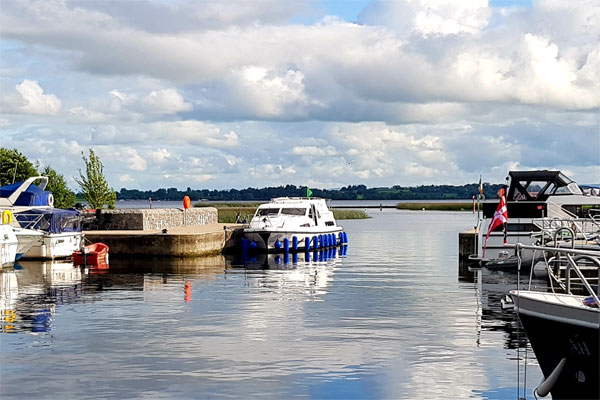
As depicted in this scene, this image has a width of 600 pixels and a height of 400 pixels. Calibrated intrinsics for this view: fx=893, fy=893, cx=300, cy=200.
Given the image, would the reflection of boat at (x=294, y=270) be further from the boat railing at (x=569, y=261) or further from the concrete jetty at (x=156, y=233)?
the boat railing at (x=569, y=261)

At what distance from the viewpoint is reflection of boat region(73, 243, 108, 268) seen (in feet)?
134

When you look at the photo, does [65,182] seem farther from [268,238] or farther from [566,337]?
[566,337]

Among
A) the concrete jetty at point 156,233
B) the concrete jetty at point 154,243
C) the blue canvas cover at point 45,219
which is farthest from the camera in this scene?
the concrete jetty at point 156,233

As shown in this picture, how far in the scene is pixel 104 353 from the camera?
1808cm

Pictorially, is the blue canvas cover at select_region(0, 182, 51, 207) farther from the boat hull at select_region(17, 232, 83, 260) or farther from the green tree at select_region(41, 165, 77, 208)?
the green tree at select_region(41, 165, 77, 208)

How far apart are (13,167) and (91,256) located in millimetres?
33392

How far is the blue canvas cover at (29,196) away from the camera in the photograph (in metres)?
45.1

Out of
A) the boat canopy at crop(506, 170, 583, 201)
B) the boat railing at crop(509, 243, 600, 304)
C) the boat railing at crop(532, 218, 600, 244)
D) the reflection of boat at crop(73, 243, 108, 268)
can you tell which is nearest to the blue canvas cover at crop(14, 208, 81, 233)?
the reflection of boat at crop(73, 243, 108, 268)

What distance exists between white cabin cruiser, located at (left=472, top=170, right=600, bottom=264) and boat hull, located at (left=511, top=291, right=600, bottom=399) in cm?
2110

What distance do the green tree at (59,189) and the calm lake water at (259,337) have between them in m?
37.9

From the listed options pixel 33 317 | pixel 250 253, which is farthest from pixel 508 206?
pixel 33 317

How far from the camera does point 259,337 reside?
2008 centimetres

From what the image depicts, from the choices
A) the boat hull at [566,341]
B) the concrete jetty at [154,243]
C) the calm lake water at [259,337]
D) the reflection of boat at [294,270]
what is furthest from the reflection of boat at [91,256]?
the boat hull at [566,341]

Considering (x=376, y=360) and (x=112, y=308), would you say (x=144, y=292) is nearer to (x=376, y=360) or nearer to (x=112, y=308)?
(x=112, y=308)
